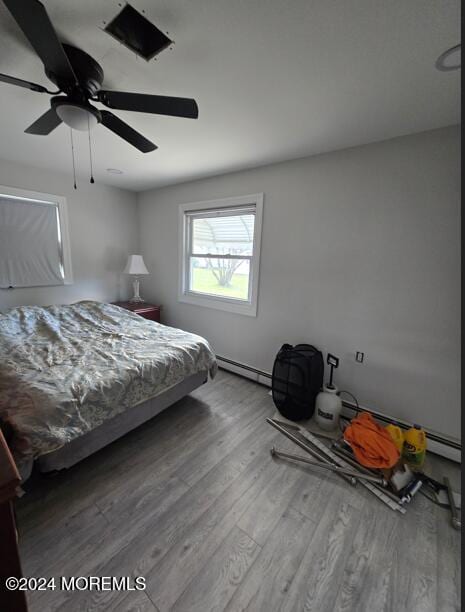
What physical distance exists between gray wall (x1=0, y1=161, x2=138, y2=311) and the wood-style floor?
242cm

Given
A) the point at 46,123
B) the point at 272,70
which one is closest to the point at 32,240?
the point at 46,123

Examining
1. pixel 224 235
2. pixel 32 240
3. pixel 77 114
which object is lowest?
pixel 32 240

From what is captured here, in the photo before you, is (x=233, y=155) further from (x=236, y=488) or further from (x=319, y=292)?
(x=236, y=488)

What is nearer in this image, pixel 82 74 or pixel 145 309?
pixel 82 74

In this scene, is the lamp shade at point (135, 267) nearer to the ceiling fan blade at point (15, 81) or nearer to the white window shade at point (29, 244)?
the white window shade at point (29, 244)

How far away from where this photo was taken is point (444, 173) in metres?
1.73

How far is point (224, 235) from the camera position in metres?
3.09

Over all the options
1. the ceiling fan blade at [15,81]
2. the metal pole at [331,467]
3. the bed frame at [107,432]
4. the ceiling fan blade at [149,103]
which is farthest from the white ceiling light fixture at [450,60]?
the bed frame at [107,432]

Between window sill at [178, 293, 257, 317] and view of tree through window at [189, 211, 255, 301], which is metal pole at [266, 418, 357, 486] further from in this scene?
view of tree through window at [189, 211, 255, 301]

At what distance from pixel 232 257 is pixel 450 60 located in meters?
2.19

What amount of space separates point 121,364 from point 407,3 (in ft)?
7.74

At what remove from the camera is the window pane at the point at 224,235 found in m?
2.86

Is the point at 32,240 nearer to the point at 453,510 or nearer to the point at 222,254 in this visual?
the point at 222,254

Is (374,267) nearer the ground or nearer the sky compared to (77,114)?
nearer the ground
